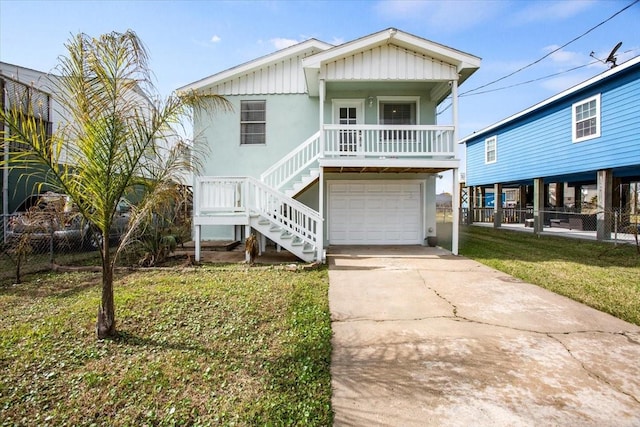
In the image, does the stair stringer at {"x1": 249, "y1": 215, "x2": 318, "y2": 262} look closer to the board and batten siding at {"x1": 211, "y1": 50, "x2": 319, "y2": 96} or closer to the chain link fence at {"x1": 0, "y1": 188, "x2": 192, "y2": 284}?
the chain link fence at {"x1": 0, "y1": 188, "x2": 192, "y2": 284}

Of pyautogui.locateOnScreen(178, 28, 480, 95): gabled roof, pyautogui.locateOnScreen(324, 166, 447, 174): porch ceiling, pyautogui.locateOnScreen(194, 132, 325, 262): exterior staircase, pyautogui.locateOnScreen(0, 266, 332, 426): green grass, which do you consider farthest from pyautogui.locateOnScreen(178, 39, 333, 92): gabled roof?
pyautogui.locateOnScreen(0, 266, 332, 426): green grass

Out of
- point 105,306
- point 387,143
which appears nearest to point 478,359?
point 105,306

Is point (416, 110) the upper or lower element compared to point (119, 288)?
upper

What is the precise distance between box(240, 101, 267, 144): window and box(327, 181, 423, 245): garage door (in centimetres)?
317

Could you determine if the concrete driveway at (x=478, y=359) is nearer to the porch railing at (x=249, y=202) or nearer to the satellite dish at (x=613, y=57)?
the porch railing at (x=249, y=202)

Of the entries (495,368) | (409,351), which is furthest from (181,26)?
(495,368)

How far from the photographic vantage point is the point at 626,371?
113 inches

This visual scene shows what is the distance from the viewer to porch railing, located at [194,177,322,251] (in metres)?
7.79

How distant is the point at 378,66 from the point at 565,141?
30.7ft

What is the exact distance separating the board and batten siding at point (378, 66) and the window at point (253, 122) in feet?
9.55

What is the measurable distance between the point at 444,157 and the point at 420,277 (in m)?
4.29

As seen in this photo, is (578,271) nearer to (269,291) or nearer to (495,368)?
(495,368)

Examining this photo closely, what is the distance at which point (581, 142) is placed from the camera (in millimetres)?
11891

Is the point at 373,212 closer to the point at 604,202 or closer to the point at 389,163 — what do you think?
the point at 389,163
